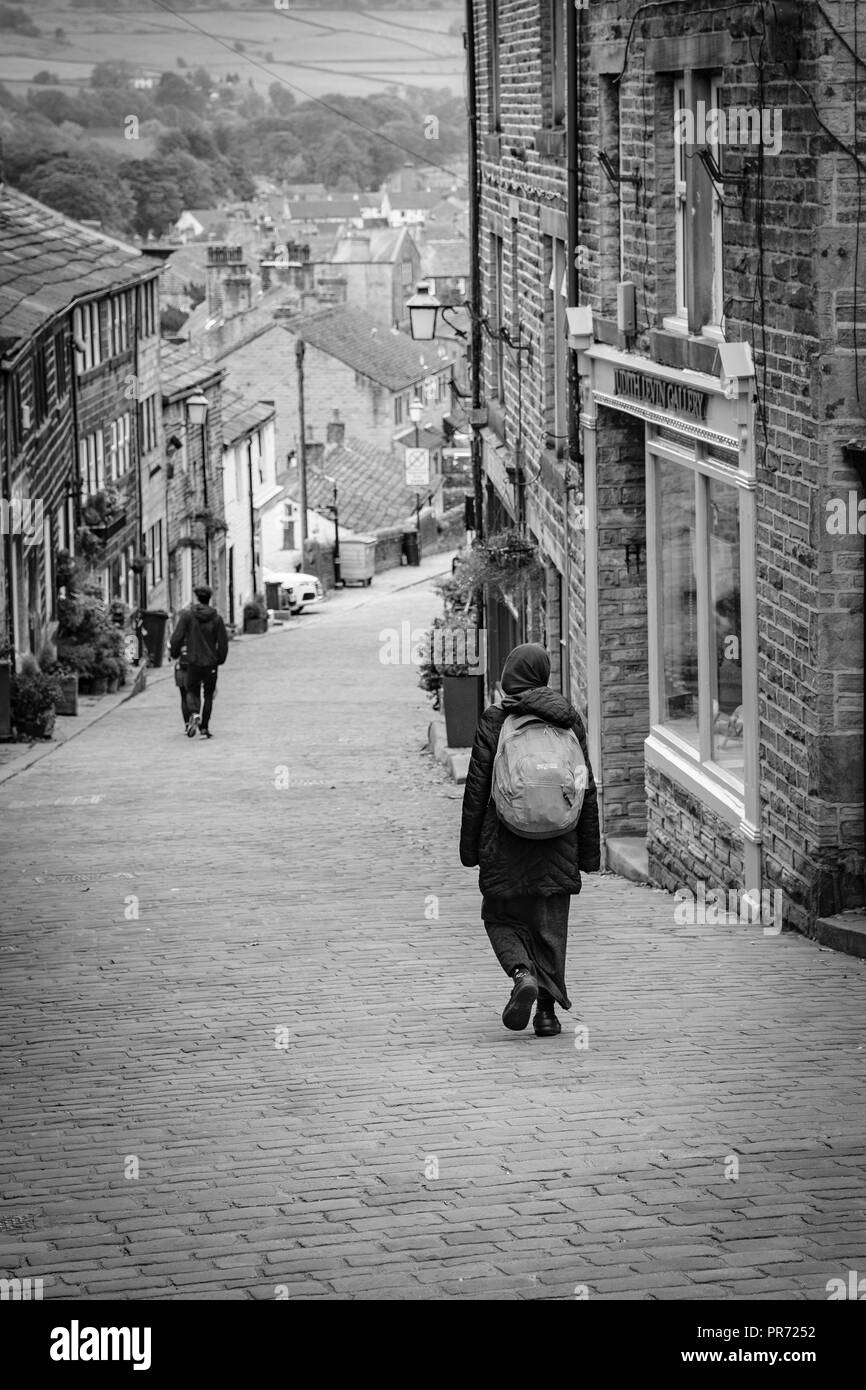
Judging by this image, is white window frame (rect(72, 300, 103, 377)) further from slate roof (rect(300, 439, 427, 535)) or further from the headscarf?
slate roof (rect(300, 439, 427, 535))

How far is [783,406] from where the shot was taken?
9148 millimetres

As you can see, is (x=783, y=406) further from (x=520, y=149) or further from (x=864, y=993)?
(x=520, y=149)

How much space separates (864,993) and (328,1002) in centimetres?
240

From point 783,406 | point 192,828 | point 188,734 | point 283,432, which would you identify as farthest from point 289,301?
point 783,406

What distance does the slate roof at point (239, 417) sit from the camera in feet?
172

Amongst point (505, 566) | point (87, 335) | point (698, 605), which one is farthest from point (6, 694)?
point (87, 335)

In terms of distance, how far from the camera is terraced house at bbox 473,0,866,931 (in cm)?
874

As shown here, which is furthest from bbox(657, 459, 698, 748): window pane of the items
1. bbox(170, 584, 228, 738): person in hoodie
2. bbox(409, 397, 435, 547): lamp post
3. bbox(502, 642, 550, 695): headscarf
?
bbox(409, 397, 435, 547): lamp post

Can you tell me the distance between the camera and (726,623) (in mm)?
10562

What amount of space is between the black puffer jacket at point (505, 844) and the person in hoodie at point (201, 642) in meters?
13.0

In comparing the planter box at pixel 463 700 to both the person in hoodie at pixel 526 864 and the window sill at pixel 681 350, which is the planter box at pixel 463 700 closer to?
the window sill at pixel 681 350

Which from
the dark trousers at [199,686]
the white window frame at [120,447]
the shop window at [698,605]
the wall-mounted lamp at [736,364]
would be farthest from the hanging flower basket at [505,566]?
the white window frame at [120,447]

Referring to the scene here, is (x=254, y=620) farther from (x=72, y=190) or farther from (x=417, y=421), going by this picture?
(x=72, y=190)

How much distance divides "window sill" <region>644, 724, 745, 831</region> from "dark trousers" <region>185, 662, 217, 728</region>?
1010 cm
